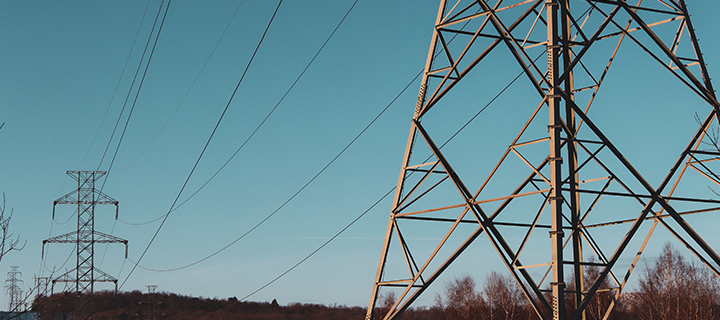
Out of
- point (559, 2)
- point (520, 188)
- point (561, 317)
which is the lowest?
point (561, 317)

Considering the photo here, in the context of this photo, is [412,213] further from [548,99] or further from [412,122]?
[548,99]

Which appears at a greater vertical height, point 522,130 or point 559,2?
point 559,2

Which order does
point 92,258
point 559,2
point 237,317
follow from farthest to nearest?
point 237,317 < point 92,258 < point 559,2

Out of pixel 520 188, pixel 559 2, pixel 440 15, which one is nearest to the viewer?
pixel 559 2

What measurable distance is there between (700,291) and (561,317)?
1749 inches

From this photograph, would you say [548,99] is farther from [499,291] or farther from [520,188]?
[499,291]

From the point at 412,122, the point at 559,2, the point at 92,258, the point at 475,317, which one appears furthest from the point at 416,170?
the point at 475,317

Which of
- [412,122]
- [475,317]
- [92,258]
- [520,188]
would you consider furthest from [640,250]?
[475,317]

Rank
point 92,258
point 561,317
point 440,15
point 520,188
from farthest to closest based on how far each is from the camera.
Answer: point 92,258 → point 440,15 → point 520,188 → point 561,317

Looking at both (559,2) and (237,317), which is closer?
(559,2)

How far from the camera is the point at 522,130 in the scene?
14.7 m

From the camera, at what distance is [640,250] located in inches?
655

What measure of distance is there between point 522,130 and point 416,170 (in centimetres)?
315

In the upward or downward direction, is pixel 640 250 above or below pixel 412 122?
below
